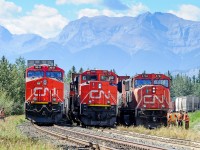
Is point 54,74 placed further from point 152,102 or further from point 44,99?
point 152,102

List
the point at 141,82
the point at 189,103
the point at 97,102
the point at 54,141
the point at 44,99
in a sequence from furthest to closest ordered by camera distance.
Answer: the point at 189,103 → the point at 141,82 → the point at 44,99 → the point at 97,102 → the point at 54,141

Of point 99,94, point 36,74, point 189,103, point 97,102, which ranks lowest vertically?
point 97,102

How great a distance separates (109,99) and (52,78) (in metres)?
4.40

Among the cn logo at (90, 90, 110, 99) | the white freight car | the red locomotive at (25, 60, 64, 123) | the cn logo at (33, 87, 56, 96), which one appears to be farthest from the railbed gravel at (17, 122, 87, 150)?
the white freight car

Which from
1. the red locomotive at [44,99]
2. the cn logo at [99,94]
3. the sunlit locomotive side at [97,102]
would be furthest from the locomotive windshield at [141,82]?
the red locomotive at [44,99]

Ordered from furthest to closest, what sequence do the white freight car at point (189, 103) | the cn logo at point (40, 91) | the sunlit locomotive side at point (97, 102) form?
the white freight car at point (189, 103)
the cn logo at point (40, 91)
the sunlit locomotive side at point (97, 102)

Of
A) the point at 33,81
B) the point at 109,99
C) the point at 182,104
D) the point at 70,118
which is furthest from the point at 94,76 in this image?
the point at 182,104

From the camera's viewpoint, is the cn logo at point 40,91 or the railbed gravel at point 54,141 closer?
the railbed gravel at point 54,141

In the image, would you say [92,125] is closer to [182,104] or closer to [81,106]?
[81,106]

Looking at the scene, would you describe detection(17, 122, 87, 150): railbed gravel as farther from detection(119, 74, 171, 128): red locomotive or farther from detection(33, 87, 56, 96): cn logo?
detection(119, 74, 171, 128): red locomotive

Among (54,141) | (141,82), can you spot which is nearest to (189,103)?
(141,82)

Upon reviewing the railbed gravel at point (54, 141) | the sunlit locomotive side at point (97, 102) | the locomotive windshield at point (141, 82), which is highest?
the locomotive windshield at point (141, 82)

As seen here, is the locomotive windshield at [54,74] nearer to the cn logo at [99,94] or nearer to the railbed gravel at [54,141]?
the cn logo at [99,94]

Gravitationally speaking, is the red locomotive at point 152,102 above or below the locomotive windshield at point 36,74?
below
